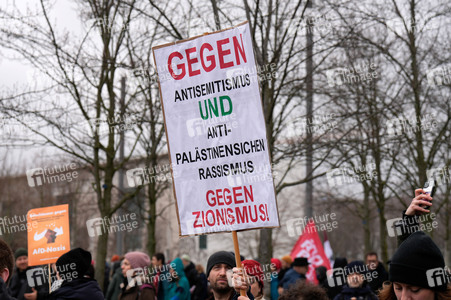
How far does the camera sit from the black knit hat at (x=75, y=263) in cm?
544

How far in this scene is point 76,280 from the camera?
17.5ft

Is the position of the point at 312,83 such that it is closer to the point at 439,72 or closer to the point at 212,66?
the point at 439,72

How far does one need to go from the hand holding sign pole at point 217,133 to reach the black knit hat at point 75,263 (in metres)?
0.94

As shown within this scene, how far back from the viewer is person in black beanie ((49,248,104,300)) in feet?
17.1

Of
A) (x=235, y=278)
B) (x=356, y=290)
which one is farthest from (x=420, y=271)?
(x=356, y=290)

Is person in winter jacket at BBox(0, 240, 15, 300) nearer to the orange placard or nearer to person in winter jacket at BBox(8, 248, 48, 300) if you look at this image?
the orange placard
